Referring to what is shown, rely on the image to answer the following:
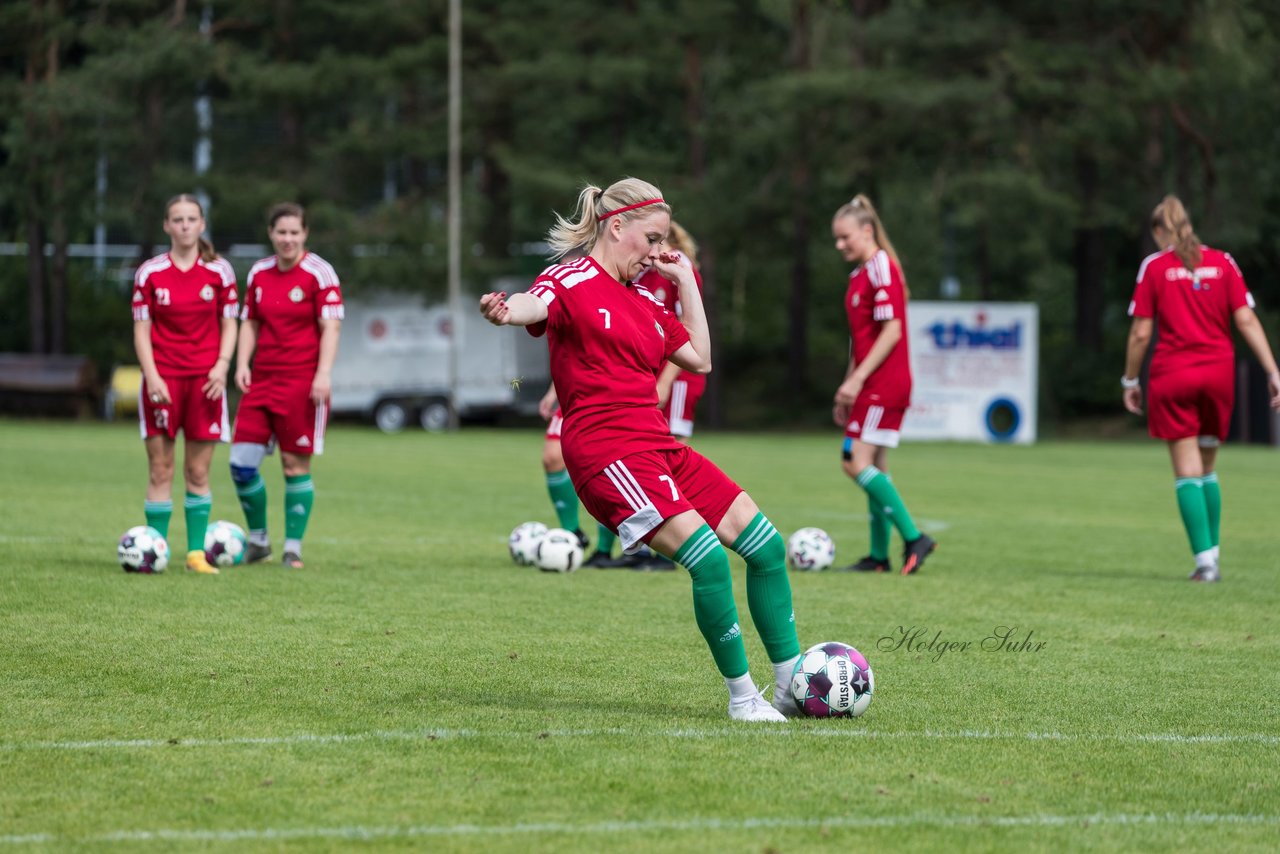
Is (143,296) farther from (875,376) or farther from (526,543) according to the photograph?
(875,376)

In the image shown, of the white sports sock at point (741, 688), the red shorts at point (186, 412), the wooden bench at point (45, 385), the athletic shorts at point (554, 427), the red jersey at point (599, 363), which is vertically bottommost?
the wooden bench at point (45, 385)

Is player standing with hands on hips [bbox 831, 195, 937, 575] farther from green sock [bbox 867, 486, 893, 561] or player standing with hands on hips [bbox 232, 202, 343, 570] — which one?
player standing with hands on hips [bbox 232, 202, 343, 570]

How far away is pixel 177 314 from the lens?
9602 mm

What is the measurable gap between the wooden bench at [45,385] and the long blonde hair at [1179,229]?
31.3 metres

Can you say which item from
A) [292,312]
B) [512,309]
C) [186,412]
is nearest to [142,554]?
[186,412]

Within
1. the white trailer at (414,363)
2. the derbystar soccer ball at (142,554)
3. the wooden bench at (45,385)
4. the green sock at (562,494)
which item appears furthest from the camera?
the white trailer at (414,363)

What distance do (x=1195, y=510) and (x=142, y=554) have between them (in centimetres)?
634

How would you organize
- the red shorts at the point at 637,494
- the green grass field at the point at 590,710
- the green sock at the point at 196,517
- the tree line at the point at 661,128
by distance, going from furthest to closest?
the tree line at the point at 661,128
the green sock at the point at 196,517
the red shorts at the point at 637,494
the green grass field at the point at 590,710

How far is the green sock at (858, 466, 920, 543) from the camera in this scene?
10391mm

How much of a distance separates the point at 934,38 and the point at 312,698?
30.6 metres

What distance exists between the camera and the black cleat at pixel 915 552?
10500mm

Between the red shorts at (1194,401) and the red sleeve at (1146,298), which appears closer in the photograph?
the red shorts at (1194,401)

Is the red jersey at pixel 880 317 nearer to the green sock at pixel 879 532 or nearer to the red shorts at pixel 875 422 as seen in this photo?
the red shorts at pixel 875 422

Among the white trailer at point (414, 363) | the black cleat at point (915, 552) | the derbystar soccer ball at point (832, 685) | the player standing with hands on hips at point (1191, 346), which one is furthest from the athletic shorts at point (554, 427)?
the white trailer at point (414, 363)
